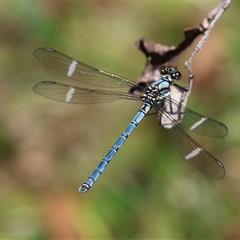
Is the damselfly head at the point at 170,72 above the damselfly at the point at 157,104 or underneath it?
above

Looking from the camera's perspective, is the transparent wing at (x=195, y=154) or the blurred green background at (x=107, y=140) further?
the blurred green background at (x=107, y=140)

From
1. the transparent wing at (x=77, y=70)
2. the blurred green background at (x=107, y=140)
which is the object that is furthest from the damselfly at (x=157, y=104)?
the blurred green background at (x=107, y=140)

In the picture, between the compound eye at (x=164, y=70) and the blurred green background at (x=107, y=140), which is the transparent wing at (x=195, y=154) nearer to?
the compound eye at (x=164, y=70)

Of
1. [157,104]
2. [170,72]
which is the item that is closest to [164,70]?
[170,72]

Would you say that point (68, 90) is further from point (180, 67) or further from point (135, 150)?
point (180, 67)

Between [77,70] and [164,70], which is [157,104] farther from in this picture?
[77,70]
